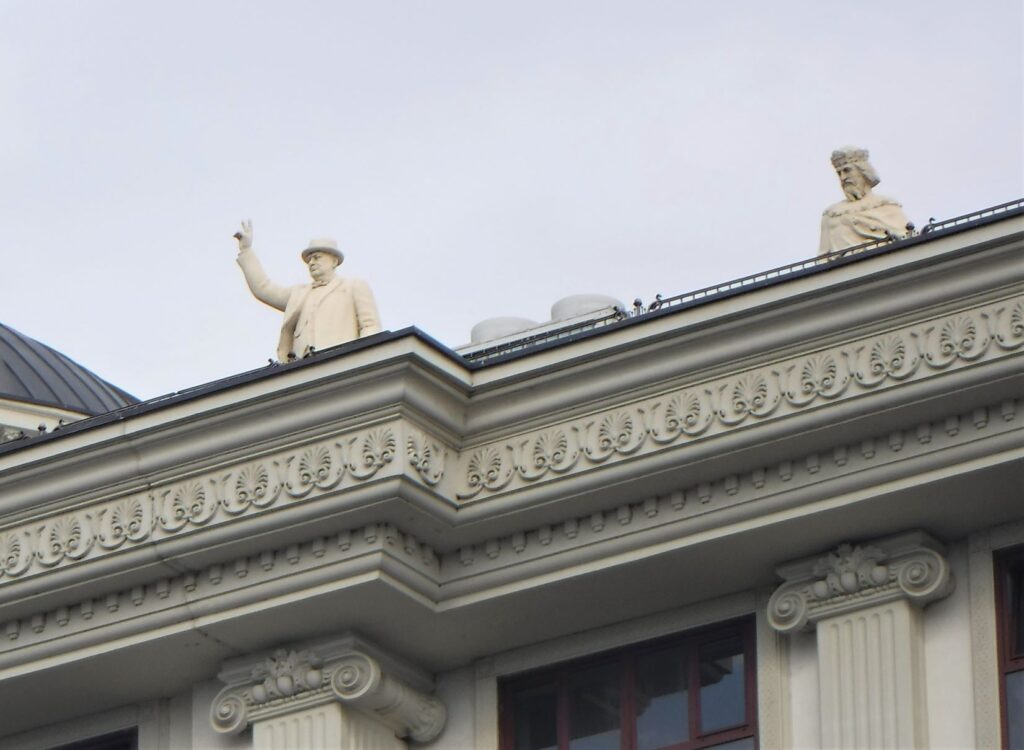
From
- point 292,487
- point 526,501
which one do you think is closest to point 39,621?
point 292,487

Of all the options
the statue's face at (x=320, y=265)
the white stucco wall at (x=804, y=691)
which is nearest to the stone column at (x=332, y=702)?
the white stucco wall at (x=804, y=691)

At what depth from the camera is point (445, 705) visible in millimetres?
21672

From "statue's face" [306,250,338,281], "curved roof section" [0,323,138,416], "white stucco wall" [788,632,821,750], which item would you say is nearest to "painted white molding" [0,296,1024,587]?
"white stucco wall" [788,632,821,750]

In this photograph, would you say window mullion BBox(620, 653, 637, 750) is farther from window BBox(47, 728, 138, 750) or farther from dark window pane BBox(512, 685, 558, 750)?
window BBox(47, 728, 138, 750)

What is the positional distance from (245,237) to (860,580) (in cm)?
604

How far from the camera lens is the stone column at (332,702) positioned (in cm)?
2120

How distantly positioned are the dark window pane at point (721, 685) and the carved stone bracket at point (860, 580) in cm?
48

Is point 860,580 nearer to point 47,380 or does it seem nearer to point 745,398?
point 745,398

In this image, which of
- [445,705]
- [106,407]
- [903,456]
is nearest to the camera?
[903,456]

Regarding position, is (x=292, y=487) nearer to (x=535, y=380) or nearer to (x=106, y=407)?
(x=535, y=380)

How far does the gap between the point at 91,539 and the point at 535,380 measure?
11.0 ft

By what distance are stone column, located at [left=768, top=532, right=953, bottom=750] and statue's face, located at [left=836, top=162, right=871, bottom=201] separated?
2.75 meters

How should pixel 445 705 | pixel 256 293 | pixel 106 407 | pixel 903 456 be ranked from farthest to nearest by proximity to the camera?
1. pixel 106 407
2. pixel 256 293
3. pixel 445 705
4. pixel 903 456

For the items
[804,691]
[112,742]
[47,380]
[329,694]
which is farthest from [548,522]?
[47,380]
